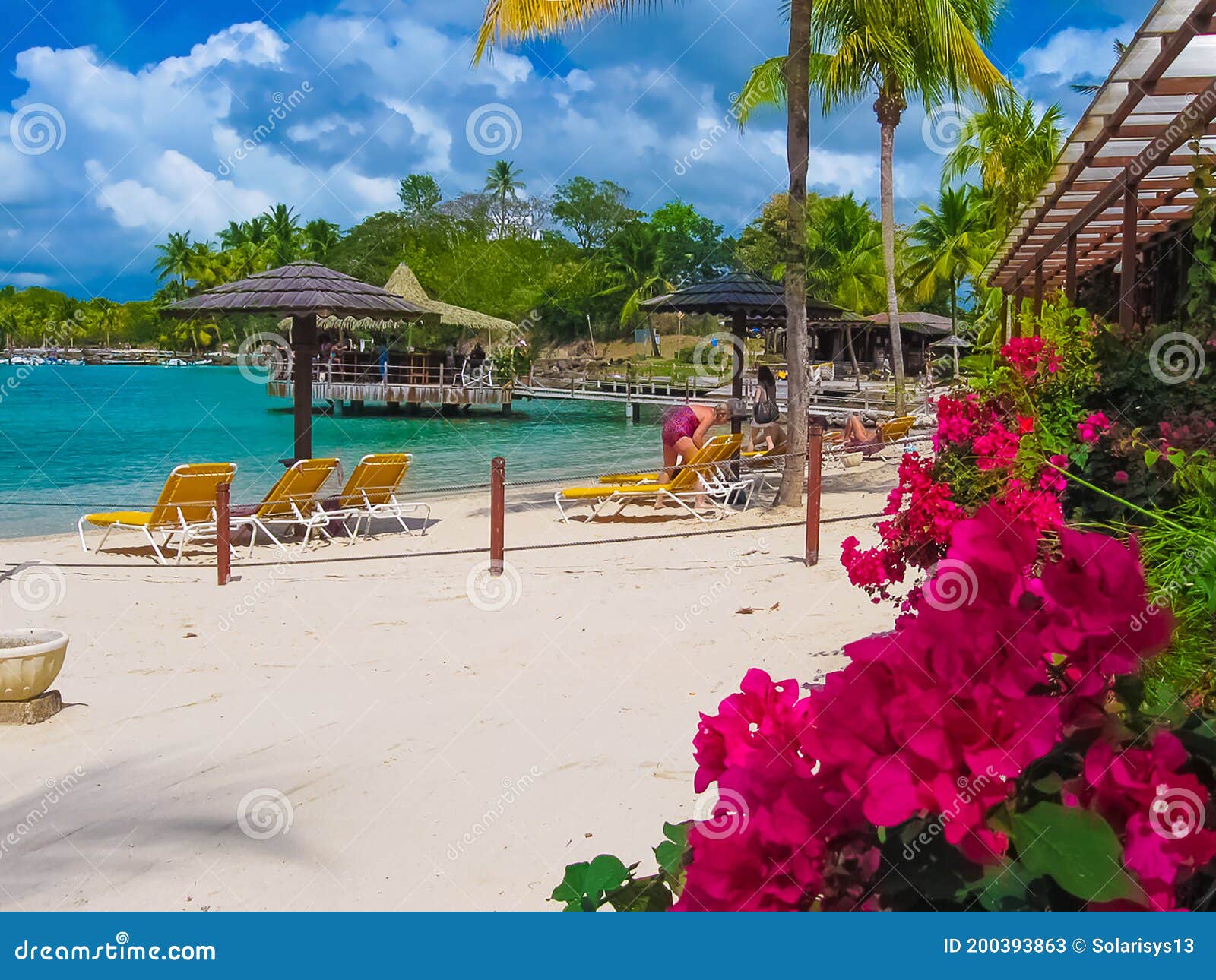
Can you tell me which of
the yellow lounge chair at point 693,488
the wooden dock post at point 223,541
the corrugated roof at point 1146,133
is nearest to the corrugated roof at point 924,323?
the yellow lounge chair at point 693,488

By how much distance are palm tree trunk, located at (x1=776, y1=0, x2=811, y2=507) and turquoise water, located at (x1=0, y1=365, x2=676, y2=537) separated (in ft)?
28.0

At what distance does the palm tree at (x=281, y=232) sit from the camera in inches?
3711

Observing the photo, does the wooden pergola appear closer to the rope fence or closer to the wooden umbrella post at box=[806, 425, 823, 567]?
the wooden umbrella post at box=[806, 425, 823, 567]

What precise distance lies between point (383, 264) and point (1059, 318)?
246 feet

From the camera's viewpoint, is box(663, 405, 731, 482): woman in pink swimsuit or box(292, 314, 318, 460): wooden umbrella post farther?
box(663, 405, 731, 482): woman in pink swimsuit

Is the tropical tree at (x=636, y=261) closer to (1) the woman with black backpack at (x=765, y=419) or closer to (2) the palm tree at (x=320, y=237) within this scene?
(2) the palm tree at (x=320, y=237)

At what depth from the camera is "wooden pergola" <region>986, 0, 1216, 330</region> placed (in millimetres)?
4086

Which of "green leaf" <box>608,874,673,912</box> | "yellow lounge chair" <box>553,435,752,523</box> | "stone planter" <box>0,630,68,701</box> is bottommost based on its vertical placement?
"stone planter" <box>0,630,68,701</box>

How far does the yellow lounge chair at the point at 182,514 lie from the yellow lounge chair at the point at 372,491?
1176 millimetres

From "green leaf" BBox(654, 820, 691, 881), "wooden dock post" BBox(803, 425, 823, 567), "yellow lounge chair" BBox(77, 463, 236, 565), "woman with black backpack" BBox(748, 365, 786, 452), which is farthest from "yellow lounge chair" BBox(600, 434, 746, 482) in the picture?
"green leaf" BBox(654, 820, 691, 881)

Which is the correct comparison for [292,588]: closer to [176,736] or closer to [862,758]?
[176,736]

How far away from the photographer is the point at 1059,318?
4848 millimetres
